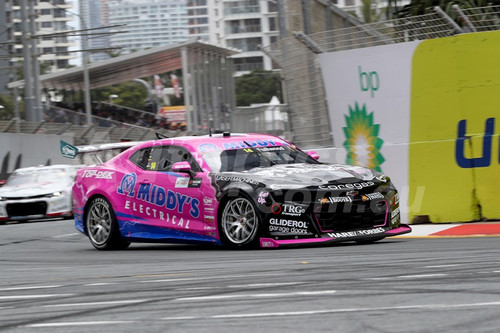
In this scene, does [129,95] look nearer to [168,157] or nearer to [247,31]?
[247,31]

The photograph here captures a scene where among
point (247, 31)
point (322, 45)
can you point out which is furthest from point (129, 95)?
point (322, 45)

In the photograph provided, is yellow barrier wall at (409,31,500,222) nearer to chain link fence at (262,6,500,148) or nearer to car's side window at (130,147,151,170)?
chain link fence at (262,6,500,148)

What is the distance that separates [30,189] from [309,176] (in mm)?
12652

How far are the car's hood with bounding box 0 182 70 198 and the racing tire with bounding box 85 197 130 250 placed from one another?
9108 mm

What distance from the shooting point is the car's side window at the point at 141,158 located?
38.6 feet

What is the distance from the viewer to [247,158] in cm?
1091

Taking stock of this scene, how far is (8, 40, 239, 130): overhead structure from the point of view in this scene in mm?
66562

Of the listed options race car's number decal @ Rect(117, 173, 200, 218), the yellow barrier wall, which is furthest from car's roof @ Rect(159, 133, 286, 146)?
the yellow barrier wall

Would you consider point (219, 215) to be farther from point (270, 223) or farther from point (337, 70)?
point (337, 70)

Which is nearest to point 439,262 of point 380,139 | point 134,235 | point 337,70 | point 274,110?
point 134,235

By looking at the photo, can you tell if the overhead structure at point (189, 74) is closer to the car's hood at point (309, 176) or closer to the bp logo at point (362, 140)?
the bp logo at point (362, 140)

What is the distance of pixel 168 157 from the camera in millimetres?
11484

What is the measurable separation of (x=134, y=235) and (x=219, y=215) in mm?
1697

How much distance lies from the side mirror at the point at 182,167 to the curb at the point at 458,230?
2.68 metres
